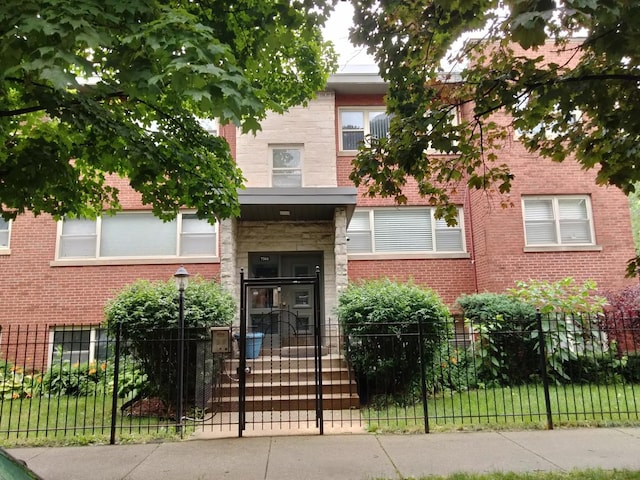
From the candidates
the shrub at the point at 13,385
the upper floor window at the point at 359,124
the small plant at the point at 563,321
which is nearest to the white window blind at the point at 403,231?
the upper floor window at the point at 359,124

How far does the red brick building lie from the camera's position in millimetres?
11586

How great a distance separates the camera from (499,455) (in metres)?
5.56

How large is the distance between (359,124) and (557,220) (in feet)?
19.6

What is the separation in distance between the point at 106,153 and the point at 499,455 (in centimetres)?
645

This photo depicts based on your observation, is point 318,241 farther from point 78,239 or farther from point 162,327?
point 78,239

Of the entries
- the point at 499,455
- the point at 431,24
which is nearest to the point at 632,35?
the point at 431,24

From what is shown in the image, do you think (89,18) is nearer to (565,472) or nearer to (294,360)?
(565,472)

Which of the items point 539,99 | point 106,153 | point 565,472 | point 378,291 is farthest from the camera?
point 378,291

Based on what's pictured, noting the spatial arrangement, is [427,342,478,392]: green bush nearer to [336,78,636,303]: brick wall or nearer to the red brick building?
the red brick building

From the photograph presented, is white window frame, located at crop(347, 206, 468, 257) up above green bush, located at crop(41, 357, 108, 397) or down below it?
above

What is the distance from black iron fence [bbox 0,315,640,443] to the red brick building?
6.88 ft

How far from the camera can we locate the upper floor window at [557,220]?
39.7ft

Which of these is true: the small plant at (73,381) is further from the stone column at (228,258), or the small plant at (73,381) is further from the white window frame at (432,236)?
the white window frame at (432,236)

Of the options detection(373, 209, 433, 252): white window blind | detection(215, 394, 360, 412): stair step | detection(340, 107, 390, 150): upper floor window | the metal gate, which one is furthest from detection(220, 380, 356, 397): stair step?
detection(340, 107, 390, 150): upper floor window
